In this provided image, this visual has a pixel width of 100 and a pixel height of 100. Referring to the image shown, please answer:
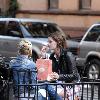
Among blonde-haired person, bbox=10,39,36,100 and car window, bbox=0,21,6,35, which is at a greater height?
blonde-haired person, bbox=10,39,36,100

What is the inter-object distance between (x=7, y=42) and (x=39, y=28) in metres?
1.20

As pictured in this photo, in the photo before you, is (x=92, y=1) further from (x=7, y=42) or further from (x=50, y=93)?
(x=50, y=93)

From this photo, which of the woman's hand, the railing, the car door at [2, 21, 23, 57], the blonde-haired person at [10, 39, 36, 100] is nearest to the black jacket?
the woman's hand

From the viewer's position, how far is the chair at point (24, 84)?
6.09 metres

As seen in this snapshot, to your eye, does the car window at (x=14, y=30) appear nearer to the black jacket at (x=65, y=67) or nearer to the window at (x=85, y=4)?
the window at (x=85, y=4)

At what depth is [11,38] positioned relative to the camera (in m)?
18.2

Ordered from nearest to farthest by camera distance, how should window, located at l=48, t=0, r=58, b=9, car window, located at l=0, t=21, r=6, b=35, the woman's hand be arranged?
the woman's hand → car window, located at l=0, t=21, r=6, b=35 → window, located at l=48, t=0, r=58, b=9

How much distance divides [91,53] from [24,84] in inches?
377

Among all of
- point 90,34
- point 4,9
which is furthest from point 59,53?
point 4,9

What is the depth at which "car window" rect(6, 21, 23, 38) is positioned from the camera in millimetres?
18117

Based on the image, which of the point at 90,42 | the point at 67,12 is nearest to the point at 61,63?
the point at 90,42

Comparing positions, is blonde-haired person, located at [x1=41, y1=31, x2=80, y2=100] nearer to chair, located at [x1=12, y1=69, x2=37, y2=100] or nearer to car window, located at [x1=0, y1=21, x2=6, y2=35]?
chair, located at [x1=12, y1=69, x2=37, y2=100]

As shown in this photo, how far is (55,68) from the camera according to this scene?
7094 millimetres

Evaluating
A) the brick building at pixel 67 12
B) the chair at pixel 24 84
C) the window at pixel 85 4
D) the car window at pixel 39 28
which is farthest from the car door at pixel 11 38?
the chair at pixel 24 84
